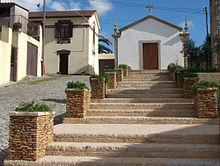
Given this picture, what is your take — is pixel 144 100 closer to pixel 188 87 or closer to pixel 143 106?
pixel 143 106

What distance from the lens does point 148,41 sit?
15.2m

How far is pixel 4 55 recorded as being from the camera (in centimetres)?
1507

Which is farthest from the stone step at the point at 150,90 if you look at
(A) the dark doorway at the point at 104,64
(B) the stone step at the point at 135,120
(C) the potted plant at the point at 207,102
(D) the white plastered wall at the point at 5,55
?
(A) the dark doorway at the point at 104,64

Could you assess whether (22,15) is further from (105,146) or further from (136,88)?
(105,146)

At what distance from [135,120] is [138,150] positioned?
1.83m

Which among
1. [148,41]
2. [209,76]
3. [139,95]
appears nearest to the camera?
[139,95]

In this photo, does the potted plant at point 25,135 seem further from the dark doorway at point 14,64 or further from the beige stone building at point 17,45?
the dark doorway at point 14,64

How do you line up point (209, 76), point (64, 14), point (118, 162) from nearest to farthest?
1. point (118, 162)
2. point (209, 76)
3. point (64, 14)

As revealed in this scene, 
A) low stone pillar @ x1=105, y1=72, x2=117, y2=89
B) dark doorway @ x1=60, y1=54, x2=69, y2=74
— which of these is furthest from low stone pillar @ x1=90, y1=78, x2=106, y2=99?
dark doorway @ x1=60, y1=54, x2=69, y2=74

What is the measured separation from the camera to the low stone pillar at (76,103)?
636 centimetres

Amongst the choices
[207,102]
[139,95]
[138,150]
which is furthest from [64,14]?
[138,150]

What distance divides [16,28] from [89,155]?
570 inches

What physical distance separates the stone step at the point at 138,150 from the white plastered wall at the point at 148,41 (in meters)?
11.0

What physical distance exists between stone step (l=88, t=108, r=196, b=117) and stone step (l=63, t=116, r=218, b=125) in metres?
0.35
